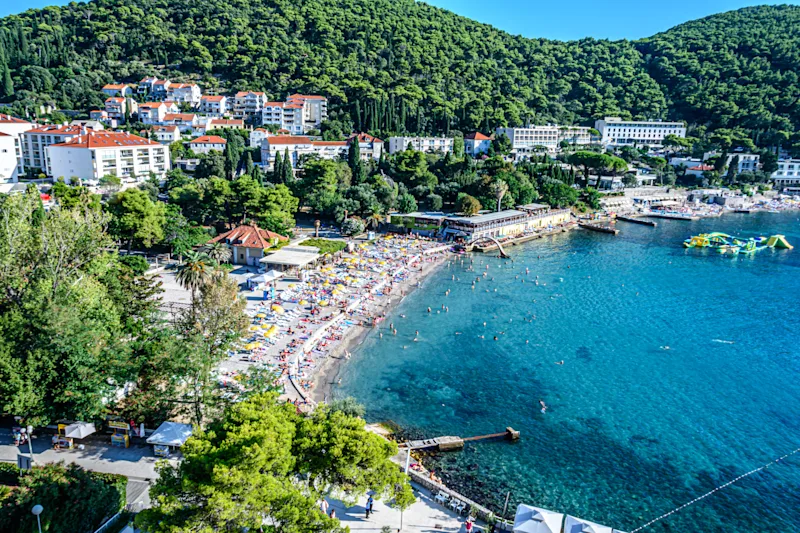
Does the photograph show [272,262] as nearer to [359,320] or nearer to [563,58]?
[359,320]

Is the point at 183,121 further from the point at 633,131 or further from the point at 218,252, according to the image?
the point at 633,131

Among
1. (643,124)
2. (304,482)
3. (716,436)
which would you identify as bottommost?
(716,436)

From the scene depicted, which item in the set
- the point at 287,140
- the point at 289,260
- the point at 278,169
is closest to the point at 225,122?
the point at 287,140

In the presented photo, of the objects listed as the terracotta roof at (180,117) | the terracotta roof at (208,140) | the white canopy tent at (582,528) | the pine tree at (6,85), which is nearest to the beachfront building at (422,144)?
the terracotta roof at (208,140)

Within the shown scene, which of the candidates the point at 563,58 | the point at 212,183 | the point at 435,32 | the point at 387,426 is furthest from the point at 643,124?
the point at 387,426

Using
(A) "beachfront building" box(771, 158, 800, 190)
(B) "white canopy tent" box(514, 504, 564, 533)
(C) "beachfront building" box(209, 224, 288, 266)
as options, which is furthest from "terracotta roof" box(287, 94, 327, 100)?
(B) "white canopy tent" box(514, 504, 564, 533)

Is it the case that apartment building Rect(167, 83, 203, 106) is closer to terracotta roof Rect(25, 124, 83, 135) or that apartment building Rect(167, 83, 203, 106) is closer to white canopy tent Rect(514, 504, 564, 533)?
terracotta roof Rect(25, 124, 83, 135)
